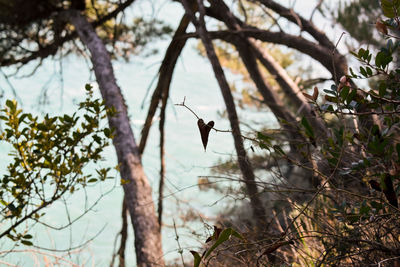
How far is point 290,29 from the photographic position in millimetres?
3279

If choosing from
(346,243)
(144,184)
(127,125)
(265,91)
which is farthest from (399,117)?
(265,91)

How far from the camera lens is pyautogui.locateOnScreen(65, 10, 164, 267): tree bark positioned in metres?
2.64

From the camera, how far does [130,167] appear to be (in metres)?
2.88

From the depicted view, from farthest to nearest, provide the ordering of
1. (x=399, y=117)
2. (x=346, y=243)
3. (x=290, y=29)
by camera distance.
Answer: (x=290, y=29) < (x=399, y=117) < (x=346, y=243)

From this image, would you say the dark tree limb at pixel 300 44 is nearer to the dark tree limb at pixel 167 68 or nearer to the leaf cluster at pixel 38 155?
the dark tree limb at pixel 167 68

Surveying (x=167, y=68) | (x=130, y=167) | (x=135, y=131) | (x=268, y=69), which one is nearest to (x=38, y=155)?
(x=130, y=167)

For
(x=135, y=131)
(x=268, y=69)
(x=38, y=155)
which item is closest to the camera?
(x=38, y=155)

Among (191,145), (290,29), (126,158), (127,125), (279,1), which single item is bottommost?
(126,158)

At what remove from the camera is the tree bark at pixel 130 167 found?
2.64 m

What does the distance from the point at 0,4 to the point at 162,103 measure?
2207mm

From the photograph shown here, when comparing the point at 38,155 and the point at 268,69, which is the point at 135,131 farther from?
the point at 38,155

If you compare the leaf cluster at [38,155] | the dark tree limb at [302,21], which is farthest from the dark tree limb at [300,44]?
the leaf cluster at [38,155]

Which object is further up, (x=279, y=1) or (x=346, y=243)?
(x=279, y=1)

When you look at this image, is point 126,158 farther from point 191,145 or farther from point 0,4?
point 191,145
